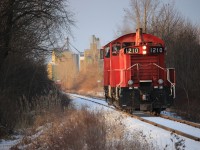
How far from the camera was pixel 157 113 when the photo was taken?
18.3 m

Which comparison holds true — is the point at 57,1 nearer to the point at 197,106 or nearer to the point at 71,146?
the point at 71,146

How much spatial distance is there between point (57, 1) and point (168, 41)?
1567 centimetres

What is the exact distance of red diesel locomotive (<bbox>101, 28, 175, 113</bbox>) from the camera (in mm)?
16922

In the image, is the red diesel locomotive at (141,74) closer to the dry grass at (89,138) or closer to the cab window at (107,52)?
the cab window at (107,52)

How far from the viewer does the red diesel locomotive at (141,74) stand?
16.9 m

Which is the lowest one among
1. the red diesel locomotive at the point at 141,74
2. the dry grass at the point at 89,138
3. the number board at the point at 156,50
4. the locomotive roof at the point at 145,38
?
the dry grass at the point at 89,138

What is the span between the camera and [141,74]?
1762cm

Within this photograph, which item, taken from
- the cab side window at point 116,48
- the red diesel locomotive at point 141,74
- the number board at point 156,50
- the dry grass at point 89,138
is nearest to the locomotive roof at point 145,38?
the red diesel locomotive at point 141,74

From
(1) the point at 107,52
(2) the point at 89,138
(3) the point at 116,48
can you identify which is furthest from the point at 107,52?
(2) the point at 89,138

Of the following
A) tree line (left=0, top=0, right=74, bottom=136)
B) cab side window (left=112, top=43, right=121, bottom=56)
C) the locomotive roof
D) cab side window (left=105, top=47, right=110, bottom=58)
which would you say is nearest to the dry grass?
tree line (left=0, top=0, right=74, bottom=136)

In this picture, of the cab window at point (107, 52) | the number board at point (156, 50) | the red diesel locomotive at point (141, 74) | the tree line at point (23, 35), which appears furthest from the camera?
the cab window at point (107, 52)

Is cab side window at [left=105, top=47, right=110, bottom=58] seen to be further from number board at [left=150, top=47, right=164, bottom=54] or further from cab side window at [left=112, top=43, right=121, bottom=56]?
number board at [left=150, top=47, right=164, bottom=54]


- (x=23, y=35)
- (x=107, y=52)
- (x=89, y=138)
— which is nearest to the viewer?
(x=89, y=138)

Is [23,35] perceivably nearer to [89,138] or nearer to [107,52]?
[107,52]
